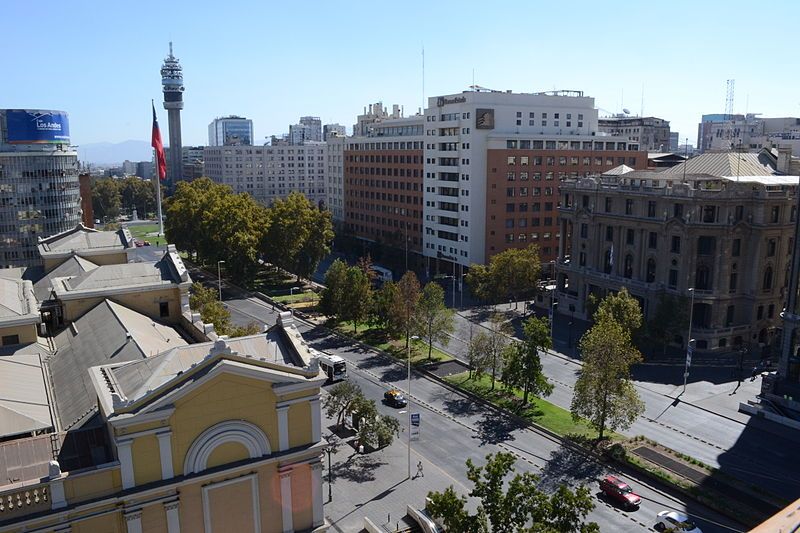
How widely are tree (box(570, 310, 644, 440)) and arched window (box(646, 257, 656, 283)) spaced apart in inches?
1205

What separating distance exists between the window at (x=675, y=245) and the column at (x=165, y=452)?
59.9 m

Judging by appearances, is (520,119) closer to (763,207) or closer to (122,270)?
(763,207)

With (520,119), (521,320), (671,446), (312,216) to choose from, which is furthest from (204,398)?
(520,119)

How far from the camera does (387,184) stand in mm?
119625

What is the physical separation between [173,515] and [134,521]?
146 cm

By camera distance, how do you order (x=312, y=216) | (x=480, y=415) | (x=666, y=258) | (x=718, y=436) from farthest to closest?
(x=312, y=216)
(x=666, y=258)
(x=480, y=415)
(x=718, y=436)

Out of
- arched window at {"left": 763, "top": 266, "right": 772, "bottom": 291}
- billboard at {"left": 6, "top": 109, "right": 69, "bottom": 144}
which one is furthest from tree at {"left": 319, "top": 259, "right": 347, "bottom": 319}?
billboard at {"left": 6, "top": 109, "right": 69, "bottom": 144}

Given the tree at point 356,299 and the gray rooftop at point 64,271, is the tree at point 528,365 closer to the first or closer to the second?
the tree at point 356,299

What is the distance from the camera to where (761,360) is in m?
63.4

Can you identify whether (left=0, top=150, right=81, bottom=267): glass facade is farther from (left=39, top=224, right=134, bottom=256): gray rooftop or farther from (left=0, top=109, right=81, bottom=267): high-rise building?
(left=39, top=224, right=134, bottom=256): gray rooftop

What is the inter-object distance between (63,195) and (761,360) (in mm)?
99881

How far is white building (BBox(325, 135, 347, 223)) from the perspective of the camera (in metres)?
139

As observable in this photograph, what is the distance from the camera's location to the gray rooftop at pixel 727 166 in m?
71.1

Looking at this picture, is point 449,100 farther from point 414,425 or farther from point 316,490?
point 316,490
